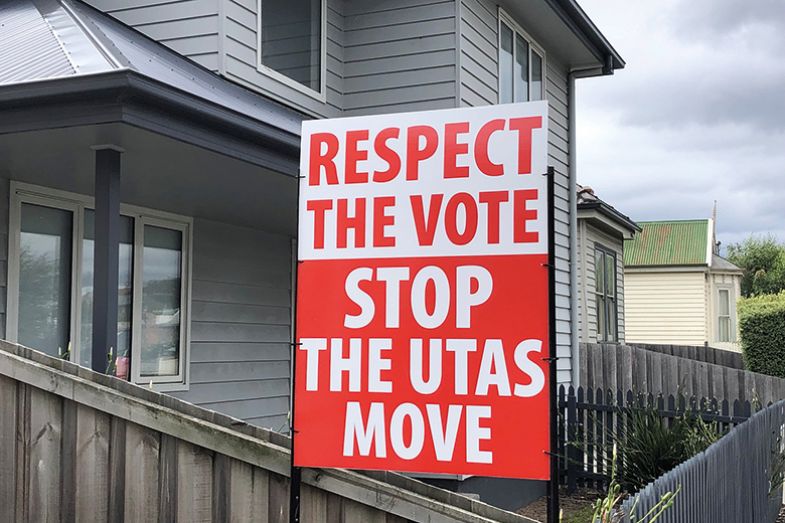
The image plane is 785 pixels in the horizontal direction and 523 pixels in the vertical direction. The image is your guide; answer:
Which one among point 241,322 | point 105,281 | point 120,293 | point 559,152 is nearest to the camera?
point 105,281

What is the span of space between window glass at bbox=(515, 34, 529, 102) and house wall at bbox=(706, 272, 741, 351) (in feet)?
90.5

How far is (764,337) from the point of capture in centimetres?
1792

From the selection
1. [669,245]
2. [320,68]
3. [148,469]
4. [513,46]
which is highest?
[513,46]

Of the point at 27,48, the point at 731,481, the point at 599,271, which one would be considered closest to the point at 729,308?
the point at 599,271

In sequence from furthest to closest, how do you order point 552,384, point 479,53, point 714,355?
point 714,355 → point 479,53 → point 552,384

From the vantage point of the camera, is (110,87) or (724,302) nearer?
(110,87)

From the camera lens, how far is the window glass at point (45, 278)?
23.7ft

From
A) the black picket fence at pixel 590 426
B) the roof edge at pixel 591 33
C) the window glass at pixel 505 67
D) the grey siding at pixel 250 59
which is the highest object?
the roof edge at pixel 591 33

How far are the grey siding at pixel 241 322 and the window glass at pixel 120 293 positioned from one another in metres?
0.85

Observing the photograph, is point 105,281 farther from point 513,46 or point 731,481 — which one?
point 513,46

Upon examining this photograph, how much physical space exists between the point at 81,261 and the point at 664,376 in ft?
35.3

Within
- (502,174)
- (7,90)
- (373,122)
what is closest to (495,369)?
(502,174)

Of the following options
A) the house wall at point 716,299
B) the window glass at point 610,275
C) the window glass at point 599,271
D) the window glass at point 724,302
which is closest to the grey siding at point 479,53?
the window glass at point 599,271

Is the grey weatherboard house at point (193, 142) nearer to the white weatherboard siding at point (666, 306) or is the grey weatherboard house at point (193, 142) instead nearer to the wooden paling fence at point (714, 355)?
the wooden paling fence at point (714, 355)
